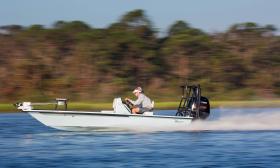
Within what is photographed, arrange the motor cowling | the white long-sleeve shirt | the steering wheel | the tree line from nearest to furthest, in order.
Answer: the white long-sleeve shirt < the steering wheel < the motor cowling < the tree line

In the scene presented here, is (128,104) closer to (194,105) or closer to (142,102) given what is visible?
(142,102)

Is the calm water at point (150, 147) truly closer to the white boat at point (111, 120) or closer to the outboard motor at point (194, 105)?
the white boat at point (111, 120)

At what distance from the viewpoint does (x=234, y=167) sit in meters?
17.0

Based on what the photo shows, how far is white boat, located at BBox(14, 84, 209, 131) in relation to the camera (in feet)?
76.0

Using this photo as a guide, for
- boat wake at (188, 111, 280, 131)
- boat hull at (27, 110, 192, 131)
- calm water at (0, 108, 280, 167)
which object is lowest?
calm water at (0, 108, 280, 167)

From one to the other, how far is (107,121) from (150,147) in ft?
10.4

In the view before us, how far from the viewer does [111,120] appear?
23.2m

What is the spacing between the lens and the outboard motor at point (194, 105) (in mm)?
24156

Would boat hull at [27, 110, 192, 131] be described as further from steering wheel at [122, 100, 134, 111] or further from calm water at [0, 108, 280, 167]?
steering wheel at [122, 100, 134, 111]

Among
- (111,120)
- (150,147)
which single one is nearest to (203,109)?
(111,120)

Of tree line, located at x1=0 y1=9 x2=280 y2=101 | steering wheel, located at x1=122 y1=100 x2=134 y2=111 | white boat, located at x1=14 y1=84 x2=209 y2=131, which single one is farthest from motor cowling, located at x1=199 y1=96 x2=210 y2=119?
tree line, located at x1=0 y1=9 x2=280 y2=101

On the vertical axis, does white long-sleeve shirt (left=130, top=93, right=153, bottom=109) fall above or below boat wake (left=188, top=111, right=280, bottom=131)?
above

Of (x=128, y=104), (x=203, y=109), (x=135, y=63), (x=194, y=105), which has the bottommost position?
(x=203, y=109)

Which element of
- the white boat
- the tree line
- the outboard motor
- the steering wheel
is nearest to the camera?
the white boat
